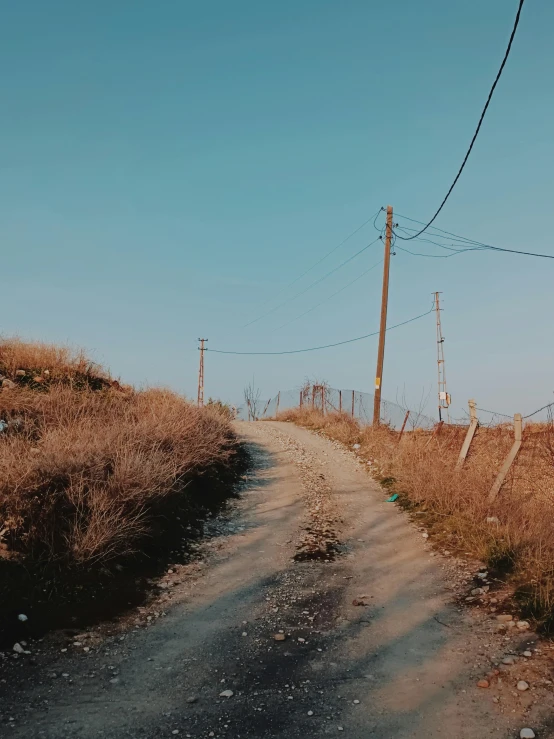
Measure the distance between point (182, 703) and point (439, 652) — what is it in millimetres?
2299

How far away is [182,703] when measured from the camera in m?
3.98

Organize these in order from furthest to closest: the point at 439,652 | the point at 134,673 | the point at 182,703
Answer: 1. the point at 439,652
2. the point at 134,673
3. the point at 182,703

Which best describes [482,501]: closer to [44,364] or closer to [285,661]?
[285,661]

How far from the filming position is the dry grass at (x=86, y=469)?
611cm

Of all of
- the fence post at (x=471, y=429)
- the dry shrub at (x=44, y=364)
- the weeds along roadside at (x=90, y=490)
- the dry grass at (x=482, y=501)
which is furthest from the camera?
the dry shrub at (x=44, y=364)

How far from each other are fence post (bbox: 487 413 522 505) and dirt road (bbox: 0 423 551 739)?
1.81 meters

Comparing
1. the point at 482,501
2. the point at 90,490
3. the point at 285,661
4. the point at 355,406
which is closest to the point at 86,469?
the point at 90,490

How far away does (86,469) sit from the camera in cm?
709

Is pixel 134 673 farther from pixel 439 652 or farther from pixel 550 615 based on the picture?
pixel 550 615

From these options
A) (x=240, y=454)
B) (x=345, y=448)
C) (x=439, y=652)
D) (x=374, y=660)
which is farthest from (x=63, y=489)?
(x=345, y=448)

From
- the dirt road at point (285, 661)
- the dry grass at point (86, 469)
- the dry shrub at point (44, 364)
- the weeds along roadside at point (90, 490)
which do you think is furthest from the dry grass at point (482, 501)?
the dry shrub at point (44, 364)

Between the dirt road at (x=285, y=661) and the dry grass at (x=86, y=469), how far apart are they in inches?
44.5

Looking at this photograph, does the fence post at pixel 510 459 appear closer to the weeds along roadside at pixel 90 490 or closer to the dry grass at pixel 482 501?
the dry grass at pixel 482 501

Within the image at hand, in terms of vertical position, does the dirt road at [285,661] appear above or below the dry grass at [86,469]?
below
